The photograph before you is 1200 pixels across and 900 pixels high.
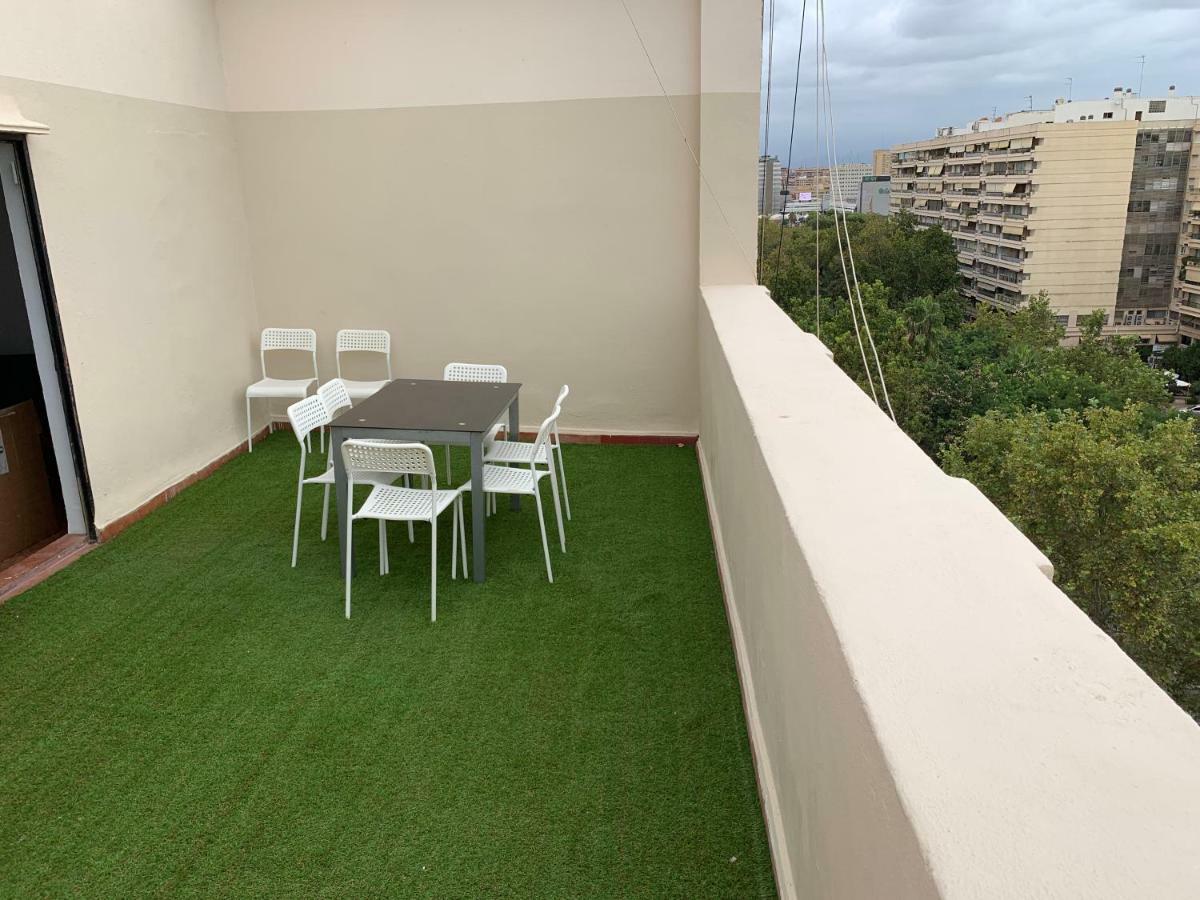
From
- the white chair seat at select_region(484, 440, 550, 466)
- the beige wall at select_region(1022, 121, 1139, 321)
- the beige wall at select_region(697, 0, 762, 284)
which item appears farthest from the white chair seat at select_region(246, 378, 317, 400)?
the beige wall at select_region(1022, 121, 1139, 321)

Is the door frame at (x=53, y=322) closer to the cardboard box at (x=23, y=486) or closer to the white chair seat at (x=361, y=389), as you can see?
the cardboard box at (x=23, y=486)

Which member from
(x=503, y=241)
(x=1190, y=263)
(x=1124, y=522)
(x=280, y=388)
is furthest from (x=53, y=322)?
(x=1190, y=263)

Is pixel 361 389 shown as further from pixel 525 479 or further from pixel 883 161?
pixel 883 161

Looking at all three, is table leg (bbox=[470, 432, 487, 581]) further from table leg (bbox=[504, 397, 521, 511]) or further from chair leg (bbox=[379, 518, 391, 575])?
table leg (bbox=[504, 397, 521, 511])

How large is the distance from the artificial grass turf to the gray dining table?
36cm

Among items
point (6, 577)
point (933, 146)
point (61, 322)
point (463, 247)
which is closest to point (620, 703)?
point (6, 577)

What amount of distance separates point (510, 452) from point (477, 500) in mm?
645

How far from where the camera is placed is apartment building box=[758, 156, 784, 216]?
5744mm

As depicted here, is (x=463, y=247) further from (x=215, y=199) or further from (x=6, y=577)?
(x=6, y=577)

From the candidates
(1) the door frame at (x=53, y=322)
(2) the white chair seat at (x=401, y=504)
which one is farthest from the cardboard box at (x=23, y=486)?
(2) the white chair seat at (x=401, y=504)

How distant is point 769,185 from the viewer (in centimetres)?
628

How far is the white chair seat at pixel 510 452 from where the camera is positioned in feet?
14.0

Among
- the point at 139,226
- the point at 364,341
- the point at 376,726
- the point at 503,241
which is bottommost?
the point at 376,726

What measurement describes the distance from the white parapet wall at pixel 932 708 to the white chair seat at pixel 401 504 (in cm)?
163
